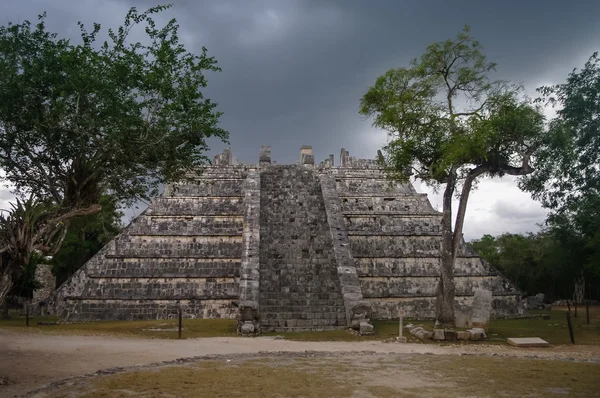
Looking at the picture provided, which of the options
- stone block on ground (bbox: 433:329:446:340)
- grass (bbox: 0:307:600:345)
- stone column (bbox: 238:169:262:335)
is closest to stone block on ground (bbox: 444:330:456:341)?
stone block on ground (bbox: 433:329:446:340)

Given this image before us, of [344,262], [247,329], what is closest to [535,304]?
[344,262]

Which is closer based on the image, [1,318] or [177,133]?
[177,133]

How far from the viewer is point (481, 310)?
584 inches

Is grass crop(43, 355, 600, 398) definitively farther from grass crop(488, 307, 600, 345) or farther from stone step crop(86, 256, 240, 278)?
stone step crop(86, 256, 240, 278)

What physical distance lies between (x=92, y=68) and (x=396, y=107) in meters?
9.31

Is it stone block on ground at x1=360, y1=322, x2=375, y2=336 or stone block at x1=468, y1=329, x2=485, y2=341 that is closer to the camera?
stone block at x1=468, y1=329, x2=485, y2=341

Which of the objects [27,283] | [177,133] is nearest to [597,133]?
[177,133]

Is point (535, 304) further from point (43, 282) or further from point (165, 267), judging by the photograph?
point (43, 282)

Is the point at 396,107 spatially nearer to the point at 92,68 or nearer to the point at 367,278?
the point at 367,278

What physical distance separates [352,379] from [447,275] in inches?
294

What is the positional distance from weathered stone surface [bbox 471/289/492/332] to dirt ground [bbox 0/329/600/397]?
2.30 m

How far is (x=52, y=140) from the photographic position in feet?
31.3

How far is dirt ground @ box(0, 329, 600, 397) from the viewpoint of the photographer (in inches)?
355

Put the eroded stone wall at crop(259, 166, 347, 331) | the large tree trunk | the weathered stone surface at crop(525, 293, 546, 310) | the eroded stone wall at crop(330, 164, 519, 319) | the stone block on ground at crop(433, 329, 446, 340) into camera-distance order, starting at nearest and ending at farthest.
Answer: the stone block on ground at crop(433, 329, 446, 340) → the large tree trunk → the eroded stone wall at crop(259, 166, 347, 331) → the eroded stone wall at crop(330, 164, 519, 319) → the weathered stone surface at crop(525, 293, 546, 310)
